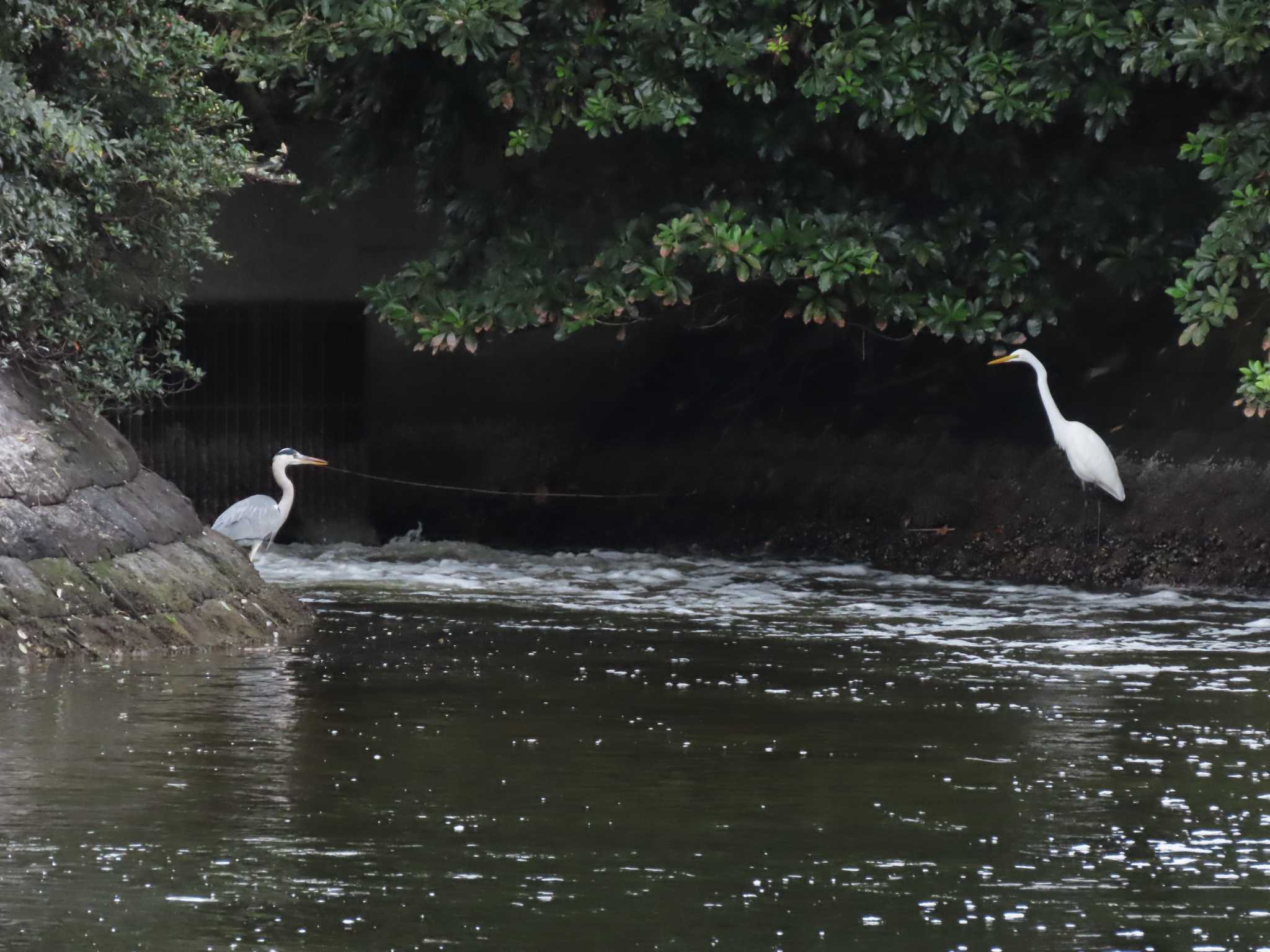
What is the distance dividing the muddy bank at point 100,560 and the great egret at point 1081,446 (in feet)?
21.6

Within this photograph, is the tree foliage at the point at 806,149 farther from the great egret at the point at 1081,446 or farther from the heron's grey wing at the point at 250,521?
the heron's grey wing at the point at 250,521

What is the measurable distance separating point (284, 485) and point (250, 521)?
1.14 meters

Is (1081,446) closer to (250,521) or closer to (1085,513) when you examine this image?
(1085,513)

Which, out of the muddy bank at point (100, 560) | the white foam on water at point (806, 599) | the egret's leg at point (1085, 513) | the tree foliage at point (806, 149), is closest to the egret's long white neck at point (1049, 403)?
the tree foliage at point (806, 149)

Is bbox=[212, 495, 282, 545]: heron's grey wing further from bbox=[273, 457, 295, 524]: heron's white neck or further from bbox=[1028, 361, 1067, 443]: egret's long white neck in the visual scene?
bbox=[1028, 361, 1067, 443]: egret's long white neck

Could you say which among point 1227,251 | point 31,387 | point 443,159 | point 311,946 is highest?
point 443,159

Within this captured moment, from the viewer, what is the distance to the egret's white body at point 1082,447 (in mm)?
17172

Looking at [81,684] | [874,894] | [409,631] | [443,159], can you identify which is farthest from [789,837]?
[443,159]

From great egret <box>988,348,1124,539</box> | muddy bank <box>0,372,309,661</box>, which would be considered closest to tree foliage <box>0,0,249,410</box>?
muddy bank <box>0,372,309,661</box>

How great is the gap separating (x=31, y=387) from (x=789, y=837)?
7287mm

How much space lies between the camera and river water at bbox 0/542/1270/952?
6.36m

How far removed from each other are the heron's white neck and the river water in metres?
2.61

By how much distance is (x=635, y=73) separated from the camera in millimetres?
16250

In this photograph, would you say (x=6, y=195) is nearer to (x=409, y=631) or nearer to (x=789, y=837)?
(x=409, y=631)
